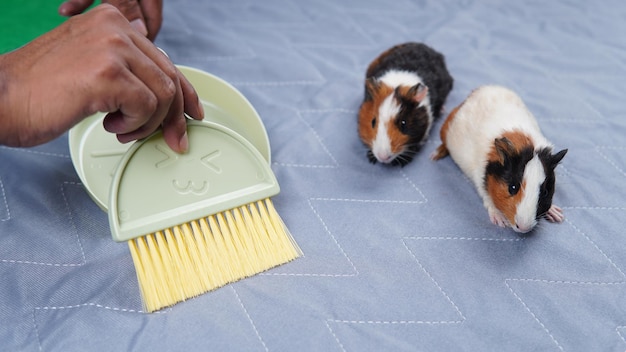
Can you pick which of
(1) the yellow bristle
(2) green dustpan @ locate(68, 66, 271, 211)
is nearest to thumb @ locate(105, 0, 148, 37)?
(2) green dustpan @ locate(68, 66, 271, 211)

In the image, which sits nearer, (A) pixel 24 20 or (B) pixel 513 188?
(B) pixel 513 188

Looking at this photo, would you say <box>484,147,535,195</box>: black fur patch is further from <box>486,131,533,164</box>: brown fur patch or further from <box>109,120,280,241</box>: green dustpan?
<box>109,120,280,241</box>: green dustpan

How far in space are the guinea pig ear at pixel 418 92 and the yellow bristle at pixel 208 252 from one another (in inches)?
20.3

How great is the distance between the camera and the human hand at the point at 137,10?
1.27 meters

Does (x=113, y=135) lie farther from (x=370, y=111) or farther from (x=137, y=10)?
(x=370, y=111)

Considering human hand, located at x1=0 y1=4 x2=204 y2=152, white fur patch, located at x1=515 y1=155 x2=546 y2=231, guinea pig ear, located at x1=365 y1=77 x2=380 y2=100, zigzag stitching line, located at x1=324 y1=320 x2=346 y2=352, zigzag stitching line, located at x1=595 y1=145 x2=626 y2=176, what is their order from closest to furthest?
1. human hand, located at x1=0 y1=4 x2=204 y2=152
2. zigzag stitching line, located at x1=324 y1=320 x2=346 y2=352
3. white fur patch, located at x1=515 y1=155 x2=546 y2=231
4. zigzag stitching line, located at x1=595 y1=145 x2=626 y2=176
5. guinea pig ear, located at x1=365 y1=77 x2=380 y2=100

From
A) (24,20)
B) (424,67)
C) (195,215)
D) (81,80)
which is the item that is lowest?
(24,20)

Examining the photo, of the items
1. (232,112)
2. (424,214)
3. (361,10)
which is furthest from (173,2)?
(424,214)

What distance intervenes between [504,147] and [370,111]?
361 mm

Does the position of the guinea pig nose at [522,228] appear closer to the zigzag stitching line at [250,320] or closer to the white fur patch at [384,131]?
the white fur patch at [384,131]

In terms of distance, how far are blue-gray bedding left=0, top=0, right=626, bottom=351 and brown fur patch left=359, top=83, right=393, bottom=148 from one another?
49mm

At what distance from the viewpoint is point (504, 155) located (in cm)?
113

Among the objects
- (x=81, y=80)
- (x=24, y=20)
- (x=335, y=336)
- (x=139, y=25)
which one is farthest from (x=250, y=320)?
(x=24, y=20)

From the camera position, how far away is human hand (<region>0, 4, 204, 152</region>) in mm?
747
